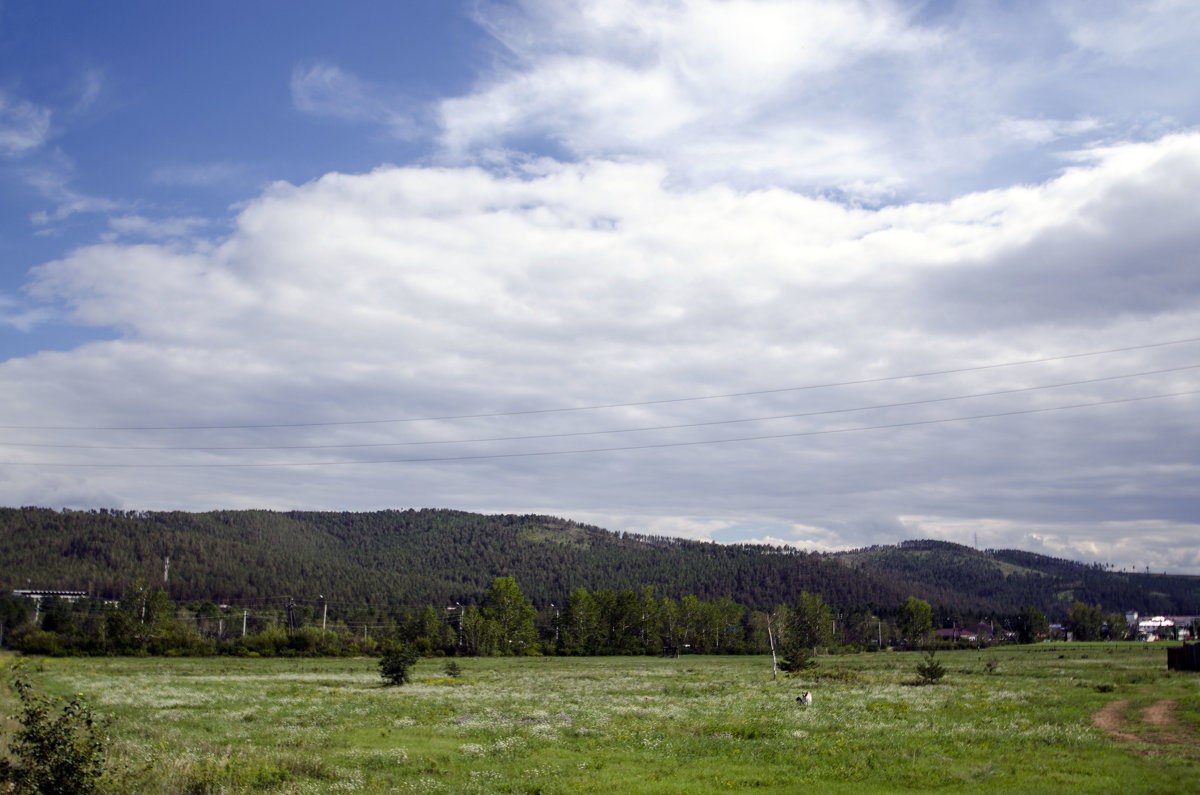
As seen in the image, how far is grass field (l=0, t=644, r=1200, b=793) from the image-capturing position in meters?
20.6

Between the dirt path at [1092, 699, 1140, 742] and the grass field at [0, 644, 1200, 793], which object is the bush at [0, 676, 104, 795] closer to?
the grass field at [0, 644, 1200, 793]

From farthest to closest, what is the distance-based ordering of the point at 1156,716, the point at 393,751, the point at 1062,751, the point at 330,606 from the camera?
the point at 330,606 < the point at 1156,716 < the point at 393,751 < the point at 1062,751

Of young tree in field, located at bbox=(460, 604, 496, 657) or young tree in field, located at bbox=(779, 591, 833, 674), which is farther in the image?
young tree in field, located at bbox=(779, 591, 833, 674)

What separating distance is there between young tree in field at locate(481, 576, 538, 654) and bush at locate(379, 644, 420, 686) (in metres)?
79.9

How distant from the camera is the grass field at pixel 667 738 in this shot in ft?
67.6

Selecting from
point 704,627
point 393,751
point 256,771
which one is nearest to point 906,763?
point 393,751

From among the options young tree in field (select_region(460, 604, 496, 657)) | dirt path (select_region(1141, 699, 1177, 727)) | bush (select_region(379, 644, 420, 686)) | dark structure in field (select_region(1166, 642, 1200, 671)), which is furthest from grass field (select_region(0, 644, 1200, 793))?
young tree in field (select_region(460, 604, 496, 657))

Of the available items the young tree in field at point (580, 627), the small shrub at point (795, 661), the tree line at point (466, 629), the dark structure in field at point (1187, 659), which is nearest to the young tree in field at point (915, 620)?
the tree line at point (466, 629)

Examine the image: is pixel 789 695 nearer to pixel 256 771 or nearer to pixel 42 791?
pixel 256 771

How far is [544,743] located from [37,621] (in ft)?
457

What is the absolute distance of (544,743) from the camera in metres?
28.5

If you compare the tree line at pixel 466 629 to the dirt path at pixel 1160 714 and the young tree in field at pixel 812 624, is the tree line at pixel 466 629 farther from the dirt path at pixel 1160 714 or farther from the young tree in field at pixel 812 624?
the dirt path at pixel 1160 714

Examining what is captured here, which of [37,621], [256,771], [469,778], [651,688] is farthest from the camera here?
[37,621]

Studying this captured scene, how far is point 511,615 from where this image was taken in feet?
479
